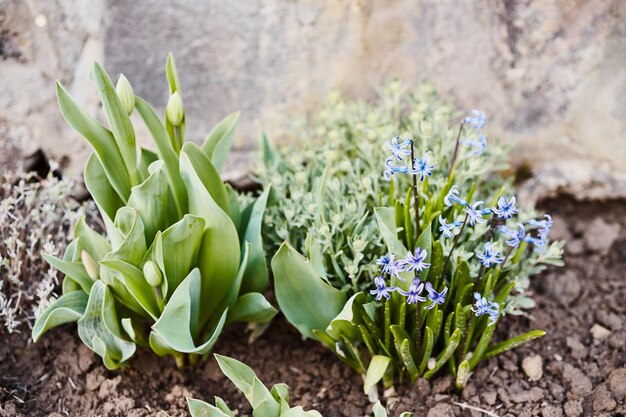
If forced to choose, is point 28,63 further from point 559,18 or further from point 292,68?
point 559,18

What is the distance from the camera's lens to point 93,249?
8.04ft

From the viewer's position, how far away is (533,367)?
2539mm

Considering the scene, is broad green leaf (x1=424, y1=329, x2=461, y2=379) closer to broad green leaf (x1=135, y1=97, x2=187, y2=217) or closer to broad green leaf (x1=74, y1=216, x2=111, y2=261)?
broad green leaf (x1=135, y1=97, x2=187, y2=217)

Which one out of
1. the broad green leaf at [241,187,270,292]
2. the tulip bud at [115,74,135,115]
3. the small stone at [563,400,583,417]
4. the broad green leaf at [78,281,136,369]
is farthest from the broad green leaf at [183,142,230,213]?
the small stone at [563,400,583,417]

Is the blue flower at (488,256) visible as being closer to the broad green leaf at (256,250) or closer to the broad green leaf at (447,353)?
the broad green leaf at (447,353)

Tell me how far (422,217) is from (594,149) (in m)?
1.30

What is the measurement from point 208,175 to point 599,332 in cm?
153

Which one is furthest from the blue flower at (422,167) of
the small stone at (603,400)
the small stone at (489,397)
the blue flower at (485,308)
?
the small stone at (603,400)

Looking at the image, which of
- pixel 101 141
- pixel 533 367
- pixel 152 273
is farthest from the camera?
pixel 533 367

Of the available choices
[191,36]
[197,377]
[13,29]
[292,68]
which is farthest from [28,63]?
[197,377]

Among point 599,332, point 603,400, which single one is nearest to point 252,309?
point 603,400

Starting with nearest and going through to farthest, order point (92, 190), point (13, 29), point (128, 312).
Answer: point (92, 190)
point (128, 312)
point (13, 29)

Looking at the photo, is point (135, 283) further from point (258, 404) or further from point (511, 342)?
point (511, 342)

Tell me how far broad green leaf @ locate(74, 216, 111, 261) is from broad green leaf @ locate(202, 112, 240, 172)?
17.5 inches
